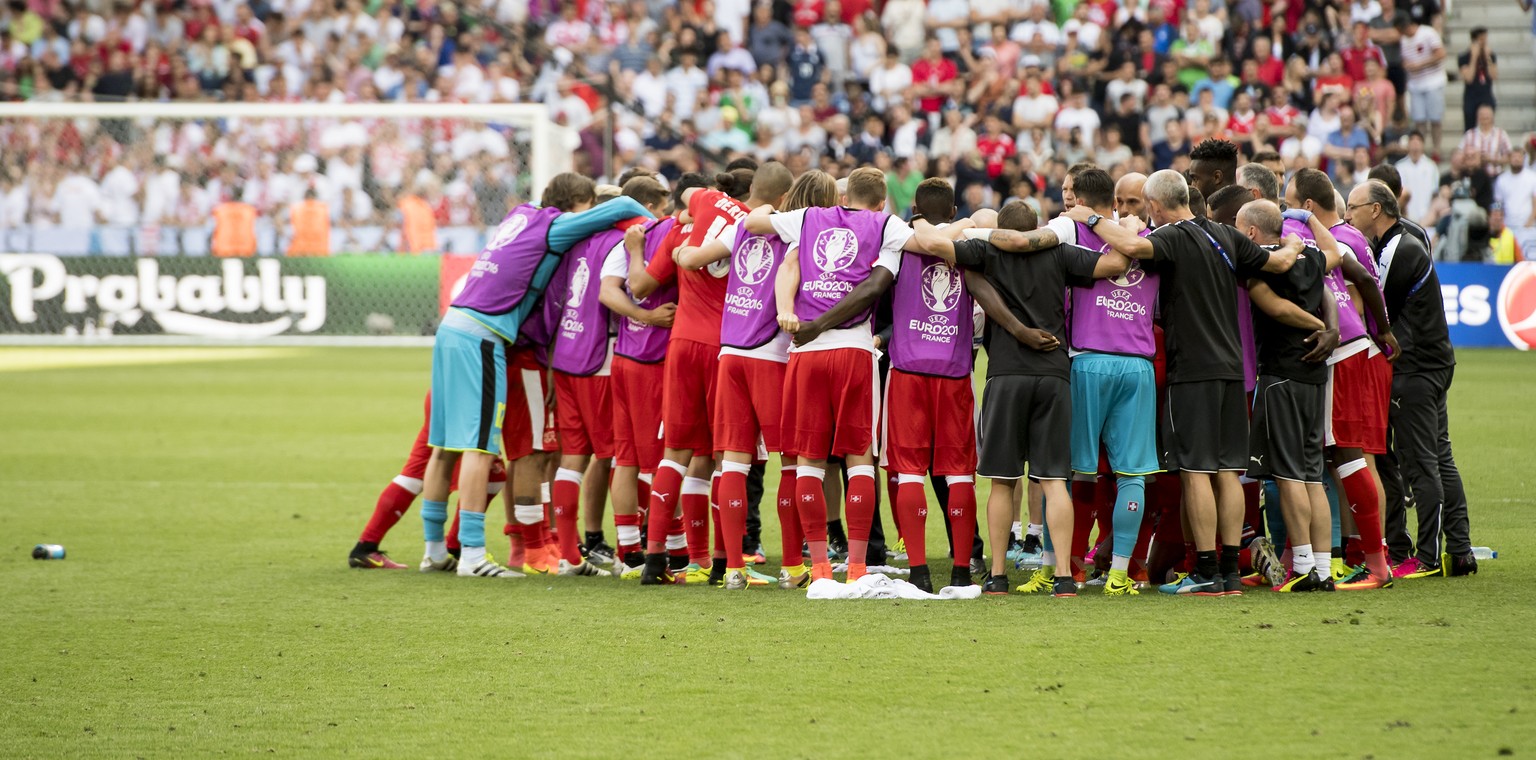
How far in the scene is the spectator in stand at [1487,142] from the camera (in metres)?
21.4

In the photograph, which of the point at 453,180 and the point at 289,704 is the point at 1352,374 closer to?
the point at 289,704

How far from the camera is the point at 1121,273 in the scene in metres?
7.33

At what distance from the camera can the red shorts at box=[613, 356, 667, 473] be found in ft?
27.1

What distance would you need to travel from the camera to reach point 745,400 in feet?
25.3

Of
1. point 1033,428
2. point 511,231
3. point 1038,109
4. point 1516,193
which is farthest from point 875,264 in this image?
point 1038,109

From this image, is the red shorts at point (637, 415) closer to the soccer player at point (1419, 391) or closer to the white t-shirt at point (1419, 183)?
the soccer player at point (1419, 391)

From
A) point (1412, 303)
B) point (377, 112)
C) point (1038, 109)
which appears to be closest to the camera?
point (1412, 303)

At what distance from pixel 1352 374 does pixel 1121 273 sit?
137 cm

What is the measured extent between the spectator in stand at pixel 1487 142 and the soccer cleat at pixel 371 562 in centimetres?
1748

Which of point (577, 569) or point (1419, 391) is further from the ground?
point (1419, 391)

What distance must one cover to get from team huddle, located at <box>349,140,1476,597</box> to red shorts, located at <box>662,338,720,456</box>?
0.6 inches

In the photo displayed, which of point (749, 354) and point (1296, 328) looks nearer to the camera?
point (1296, 328)

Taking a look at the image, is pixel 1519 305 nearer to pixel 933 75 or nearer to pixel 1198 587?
pixel 933 75

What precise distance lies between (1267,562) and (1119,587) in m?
0.75
